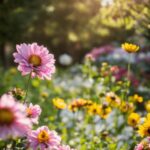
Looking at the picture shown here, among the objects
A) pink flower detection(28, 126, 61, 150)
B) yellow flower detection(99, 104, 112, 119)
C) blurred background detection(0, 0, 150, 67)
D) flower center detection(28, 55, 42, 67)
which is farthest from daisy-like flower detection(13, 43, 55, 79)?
blurred background detection(0, 0, 150, 67)

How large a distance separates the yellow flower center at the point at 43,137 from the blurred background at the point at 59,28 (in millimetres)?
10971

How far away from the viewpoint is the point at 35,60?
302 centimetres

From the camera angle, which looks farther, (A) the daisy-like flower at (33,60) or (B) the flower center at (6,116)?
(A) the daisy-like flower at (33,60)

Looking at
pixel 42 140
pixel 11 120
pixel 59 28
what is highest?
pixel 59 28

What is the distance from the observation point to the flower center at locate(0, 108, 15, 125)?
7.16 feet

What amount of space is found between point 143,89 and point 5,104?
7627 mm

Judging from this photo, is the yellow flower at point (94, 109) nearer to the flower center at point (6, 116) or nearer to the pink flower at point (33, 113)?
the pink flower at point (33, 113)

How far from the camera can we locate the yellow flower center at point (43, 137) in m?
2.90

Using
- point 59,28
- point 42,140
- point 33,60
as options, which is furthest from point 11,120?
point 59,28

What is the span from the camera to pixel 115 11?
6379 mm

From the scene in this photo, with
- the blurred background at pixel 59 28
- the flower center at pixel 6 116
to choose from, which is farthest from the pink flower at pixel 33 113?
the blurred background at pixel 59 28

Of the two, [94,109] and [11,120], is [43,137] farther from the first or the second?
[94,109]

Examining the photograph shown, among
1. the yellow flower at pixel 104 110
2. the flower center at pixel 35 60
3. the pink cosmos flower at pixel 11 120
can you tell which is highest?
the yellow flower at pixel 104 110

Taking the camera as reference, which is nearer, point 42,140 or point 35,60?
point 42,140
